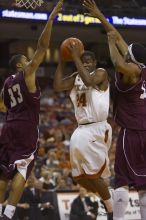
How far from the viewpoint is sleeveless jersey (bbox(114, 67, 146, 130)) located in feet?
22.0

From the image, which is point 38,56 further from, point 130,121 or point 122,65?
point 130,121

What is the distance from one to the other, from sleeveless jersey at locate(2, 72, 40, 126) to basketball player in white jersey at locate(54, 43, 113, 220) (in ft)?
2.06

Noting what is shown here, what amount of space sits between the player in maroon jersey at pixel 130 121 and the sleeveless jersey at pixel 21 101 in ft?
3.14

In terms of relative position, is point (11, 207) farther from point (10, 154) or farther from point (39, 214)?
point (39, 214)

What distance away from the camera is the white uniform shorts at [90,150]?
23.4ft

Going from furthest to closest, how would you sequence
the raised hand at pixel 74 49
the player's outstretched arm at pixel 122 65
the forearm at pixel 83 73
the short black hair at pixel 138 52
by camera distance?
the raised hand at pixel 74 49 < the forearm at pixel 83 73 < the short black hair at pixel 138 52 < the player's outstretched arm at pixel 122 65

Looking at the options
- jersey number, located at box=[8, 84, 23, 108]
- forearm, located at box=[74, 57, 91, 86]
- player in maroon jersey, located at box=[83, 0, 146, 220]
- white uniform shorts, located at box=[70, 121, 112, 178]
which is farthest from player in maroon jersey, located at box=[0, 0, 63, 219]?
player in maroon jersey, located at box=[83, 0, 146, 220]

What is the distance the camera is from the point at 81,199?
1210 centimetres

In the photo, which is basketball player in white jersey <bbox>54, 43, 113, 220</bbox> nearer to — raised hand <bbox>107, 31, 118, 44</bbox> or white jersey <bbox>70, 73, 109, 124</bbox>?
white jersey <bbox>70, 73, 109, 124</bbox>

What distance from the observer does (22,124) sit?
21.9ft

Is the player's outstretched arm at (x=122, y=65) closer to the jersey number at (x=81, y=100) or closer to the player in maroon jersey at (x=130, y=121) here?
the player in maroon jersey at (x=130, y=121)

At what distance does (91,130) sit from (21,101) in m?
0.99

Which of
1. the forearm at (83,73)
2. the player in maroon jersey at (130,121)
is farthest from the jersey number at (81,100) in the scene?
the player in maroon jersey at (130,121)

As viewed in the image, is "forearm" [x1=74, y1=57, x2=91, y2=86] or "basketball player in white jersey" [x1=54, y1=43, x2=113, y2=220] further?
"basketball player in white jersey" [x1=54, y1=43, x2=113, y2=220]
